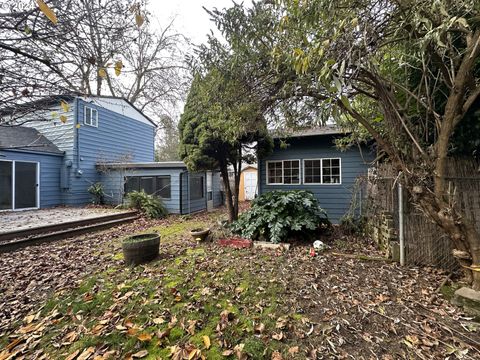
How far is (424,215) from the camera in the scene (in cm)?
360

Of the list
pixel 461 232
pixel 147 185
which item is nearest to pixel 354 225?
pixel 461 232

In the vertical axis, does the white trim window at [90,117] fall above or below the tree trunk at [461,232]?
above

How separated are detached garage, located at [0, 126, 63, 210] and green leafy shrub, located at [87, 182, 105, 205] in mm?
1199

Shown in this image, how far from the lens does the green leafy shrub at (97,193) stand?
10.7 metres

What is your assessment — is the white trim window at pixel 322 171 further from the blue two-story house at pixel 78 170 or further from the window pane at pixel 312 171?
the blue two-story house at pixel 78 170

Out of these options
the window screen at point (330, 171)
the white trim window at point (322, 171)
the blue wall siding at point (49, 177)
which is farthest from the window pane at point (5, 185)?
the window screen at point (330, 171)

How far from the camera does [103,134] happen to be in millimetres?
11562

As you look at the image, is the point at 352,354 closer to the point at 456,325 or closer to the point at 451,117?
the point at 456,325

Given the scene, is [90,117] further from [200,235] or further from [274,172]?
[200,235]

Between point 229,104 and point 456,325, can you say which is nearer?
point 456,325

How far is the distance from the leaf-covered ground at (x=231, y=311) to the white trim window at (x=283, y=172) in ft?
14.2

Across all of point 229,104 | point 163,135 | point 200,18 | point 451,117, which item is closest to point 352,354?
point 451,117

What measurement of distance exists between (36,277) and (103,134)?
30.8 ft

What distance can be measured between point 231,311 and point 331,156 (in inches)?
255
